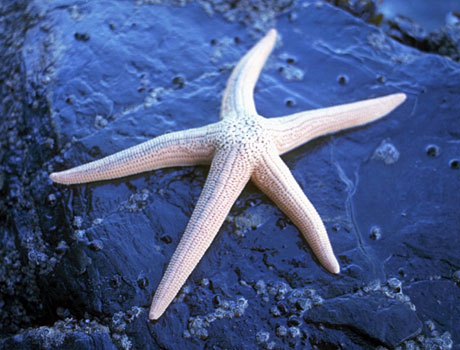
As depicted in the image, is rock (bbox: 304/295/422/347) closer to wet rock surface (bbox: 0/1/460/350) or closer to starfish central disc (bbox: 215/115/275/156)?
wet rock surface (bbox: 0/1/460/350)

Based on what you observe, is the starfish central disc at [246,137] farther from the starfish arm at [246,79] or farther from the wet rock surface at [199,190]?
the wet rock surface at [199,190]

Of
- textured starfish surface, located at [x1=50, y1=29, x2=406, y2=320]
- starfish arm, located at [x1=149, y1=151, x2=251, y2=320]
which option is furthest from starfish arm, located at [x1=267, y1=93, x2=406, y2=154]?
starfish arm, located at [x1=149, y1=151, x2=251, y2=320]

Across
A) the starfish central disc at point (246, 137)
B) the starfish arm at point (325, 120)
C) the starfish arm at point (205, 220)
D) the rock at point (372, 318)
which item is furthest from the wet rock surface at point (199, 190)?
the starfish central disc at point (246, 137)

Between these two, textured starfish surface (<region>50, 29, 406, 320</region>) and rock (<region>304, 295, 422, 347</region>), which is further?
textured starfish surface (<region>50, 29, 406, 320</region>)

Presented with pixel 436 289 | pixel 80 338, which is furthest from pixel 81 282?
pixel 436 289

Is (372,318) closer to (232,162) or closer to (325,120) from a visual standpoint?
(232,162)

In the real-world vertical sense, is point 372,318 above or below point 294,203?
below

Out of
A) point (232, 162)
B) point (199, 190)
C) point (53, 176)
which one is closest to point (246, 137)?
point (232, 162)
